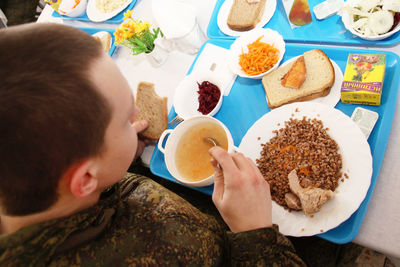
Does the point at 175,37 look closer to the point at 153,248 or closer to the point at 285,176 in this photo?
the point at 285,176

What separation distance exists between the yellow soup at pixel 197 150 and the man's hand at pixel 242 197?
22 centimetres

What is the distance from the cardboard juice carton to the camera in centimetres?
98

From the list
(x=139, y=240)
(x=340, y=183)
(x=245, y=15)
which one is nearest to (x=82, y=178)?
(x=139, y=240)

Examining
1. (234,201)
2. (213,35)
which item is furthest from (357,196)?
(213,35)

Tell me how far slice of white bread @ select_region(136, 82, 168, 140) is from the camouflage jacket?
424 millimetres

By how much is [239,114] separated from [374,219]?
0.66 meters

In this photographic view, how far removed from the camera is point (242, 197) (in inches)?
32.2

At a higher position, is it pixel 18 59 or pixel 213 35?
pixel 18 59

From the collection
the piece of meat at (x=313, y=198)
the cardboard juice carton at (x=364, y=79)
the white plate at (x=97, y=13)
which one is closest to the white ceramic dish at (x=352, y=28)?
the cardboard juice carton at (x=364, y=79)

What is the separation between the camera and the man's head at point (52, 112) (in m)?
0.49

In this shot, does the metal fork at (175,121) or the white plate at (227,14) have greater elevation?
the white plate at (227,14)

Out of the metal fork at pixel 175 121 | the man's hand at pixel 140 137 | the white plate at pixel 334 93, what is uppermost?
the white plate at pixel 334 93

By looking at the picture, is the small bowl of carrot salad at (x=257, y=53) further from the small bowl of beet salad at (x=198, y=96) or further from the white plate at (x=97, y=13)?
the white plate at (x=97, y=13)

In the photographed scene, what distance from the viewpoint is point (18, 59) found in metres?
0.51
